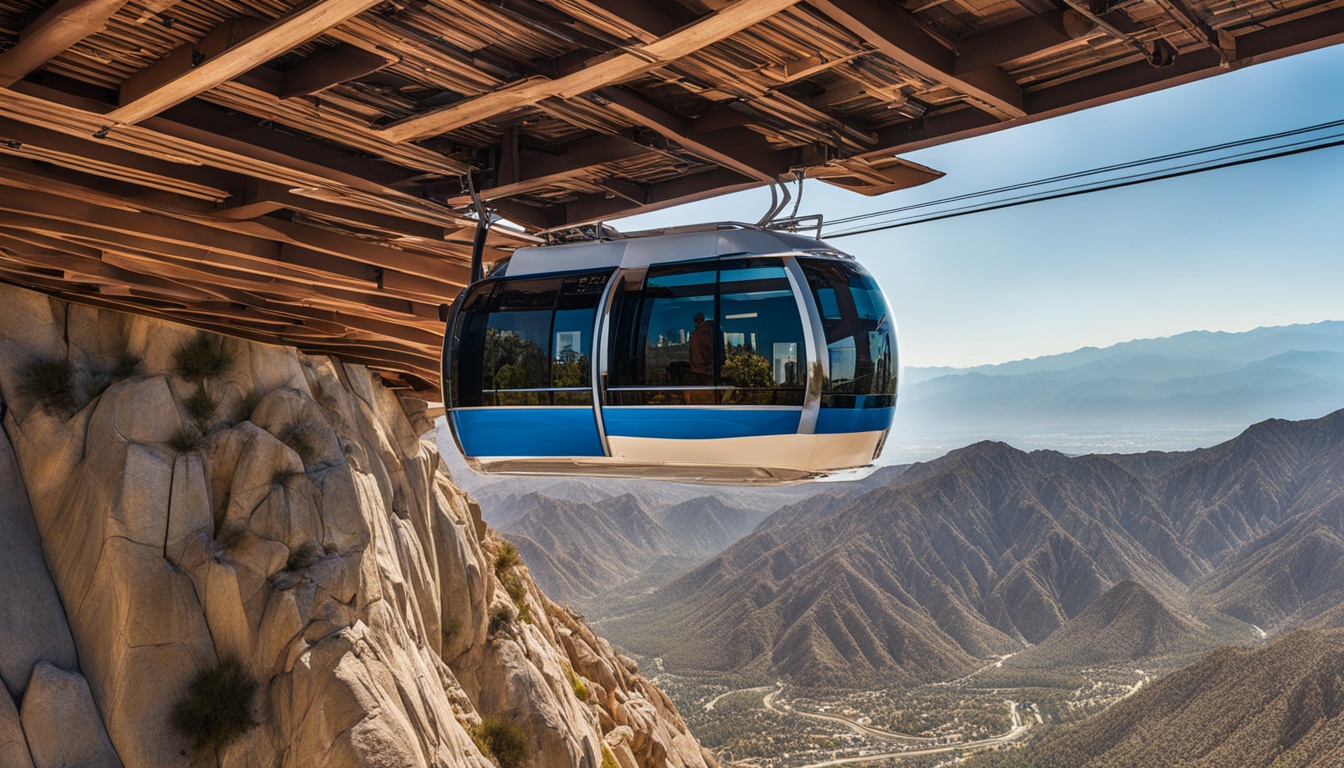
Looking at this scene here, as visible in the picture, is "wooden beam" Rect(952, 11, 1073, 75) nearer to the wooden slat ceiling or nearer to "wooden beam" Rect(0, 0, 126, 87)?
the wooden slat ceiling

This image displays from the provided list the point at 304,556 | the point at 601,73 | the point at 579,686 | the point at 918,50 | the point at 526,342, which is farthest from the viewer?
the point at 579,686

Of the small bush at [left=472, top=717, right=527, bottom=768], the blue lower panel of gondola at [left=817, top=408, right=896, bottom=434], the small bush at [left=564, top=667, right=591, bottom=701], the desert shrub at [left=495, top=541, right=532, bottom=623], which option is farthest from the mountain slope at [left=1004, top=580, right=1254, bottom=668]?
the blue lower panel of gondola at [left=817, top=408, right=896, bottom=434]

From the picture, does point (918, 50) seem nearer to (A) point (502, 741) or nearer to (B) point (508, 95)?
(B) point (508, 95)

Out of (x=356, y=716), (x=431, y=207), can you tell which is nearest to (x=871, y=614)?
(x=356, y=716)

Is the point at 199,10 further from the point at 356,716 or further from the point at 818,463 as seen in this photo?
the point at 356,716

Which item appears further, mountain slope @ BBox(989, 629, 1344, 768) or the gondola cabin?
mountain slope @ BBox(989, 629, 1344, 768)

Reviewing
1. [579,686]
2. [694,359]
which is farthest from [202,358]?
[694,359]
